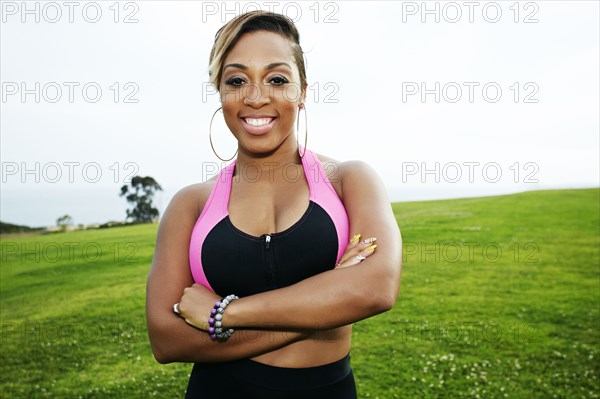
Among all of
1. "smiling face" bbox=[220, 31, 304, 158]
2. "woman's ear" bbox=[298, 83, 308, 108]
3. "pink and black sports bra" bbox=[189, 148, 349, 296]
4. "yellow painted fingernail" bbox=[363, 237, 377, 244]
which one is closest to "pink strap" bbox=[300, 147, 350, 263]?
"pink and black sports bra" bbox=[189, 148, 349, 296]

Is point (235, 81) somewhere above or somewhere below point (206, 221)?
above

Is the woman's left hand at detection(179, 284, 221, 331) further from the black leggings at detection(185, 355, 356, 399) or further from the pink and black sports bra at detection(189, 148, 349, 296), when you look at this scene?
the black leggings at detection(185, 355, 356, 399)

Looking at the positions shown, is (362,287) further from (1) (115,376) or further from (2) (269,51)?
(1) (115,376)

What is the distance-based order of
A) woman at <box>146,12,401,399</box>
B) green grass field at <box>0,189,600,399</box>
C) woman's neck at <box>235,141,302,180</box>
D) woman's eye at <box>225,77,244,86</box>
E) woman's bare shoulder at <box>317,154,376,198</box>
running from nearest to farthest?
woman at <box>146,12,401,399</box> < woman's eye at <box>225,77,244,86</box> < woman's bare shoulder at <box>317,154,376,198</box> < woman's neck at <box>235,141,302,180</box> < green grass field at <box>0,189,600,399</box>

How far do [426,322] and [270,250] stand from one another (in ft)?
31.8

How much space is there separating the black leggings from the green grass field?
5611mm

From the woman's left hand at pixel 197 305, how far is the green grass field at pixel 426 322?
6042 millimetres

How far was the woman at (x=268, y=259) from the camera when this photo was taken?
2441mm

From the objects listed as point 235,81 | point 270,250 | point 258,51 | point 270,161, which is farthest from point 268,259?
point 258,51

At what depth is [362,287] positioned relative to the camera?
2.44 metres

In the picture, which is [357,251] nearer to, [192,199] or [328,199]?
[328,199]

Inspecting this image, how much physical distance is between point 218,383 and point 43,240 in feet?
86.0

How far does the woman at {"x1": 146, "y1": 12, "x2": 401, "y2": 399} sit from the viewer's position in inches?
96.1

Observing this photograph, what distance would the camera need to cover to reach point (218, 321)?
8.11ft
